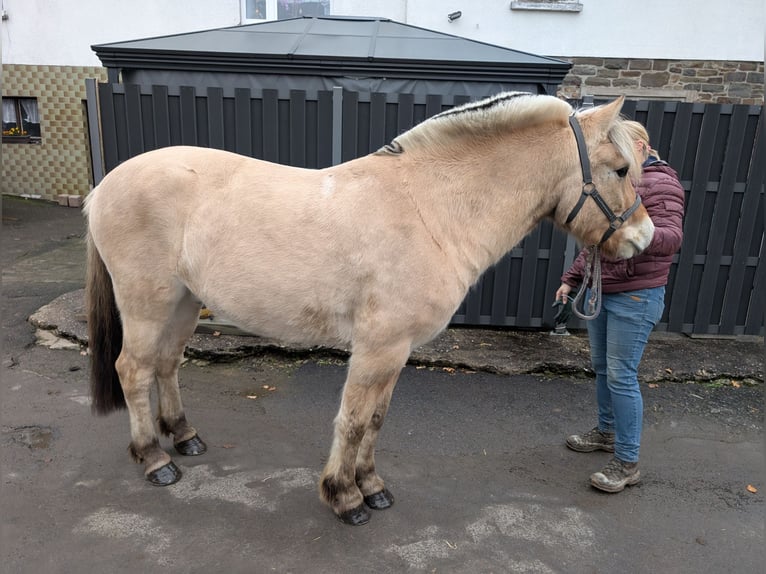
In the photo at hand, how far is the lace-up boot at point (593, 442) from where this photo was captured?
341cm

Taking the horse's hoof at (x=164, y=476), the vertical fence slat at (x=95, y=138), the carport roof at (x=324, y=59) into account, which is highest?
the carport roof at (x=324, y=59)

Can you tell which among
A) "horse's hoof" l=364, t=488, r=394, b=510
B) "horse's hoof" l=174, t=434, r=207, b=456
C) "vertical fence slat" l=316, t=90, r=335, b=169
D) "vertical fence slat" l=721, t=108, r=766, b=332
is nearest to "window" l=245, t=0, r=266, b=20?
"vertical fence slat" l=316, t=90, r=335, b=169

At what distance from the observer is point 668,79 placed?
9914 mm

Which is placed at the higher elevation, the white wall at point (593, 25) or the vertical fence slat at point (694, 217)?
the white wall at point (593, 25)

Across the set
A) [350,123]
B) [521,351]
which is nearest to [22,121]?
[350,123]

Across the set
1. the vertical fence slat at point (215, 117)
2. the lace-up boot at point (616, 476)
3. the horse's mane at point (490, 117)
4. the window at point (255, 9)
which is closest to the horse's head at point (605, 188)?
the horse's mane at point (490, 117)

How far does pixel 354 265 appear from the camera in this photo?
7.91 feet

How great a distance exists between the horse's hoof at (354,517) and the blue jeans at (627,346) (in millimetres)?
1523

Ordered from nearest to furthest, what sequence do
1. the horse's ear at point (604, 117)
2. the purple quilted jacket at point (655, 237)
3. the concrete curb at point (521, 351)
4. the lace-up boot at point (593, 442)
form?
the horse's ear at point (604, 117) → the purple quilted jacket at point (655, 237) → the lace-up boot at point (593, 442) → the concrete curb at point (521, 351)

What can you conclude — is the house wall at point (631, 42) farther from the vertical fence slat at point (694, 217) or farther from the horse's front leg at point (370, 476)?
the horse's front leg at point (370, 476)

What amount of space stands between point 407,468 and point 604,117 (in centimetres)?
221

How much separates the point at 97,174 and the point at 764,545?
571cm

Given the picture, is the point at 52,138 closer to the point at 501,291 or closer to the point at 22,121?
the point at 22,121

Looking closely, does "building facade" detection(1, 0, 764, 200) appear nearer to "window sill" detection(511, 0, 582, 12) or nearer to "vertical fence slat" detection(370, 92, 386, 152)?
"window sill" detection(511, 0, 582, 12)
